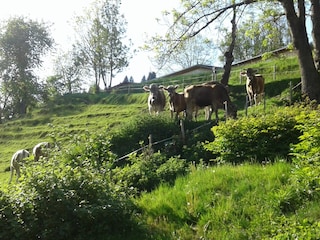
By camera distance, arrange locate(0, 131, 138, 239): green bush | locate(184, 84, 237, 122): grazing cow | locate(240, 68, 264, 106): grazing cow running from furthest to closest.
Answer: locate(240, 68, 264, 106): grazing cow → locate(184, 84, 237, 122): grazing cow → locate(0, 131, 138, 239): green bush

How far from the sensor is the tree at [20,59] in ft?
163

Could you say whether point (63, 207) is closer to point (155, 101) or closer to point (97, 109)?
point (155, 101)

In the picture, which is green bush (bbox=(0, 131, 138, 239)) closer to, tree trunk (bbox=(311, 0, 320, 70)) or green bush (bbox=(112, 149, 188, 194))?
green bush (bbox=(112, 149, 188, 194))

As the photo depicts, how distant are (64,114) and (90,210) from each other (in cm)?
3434

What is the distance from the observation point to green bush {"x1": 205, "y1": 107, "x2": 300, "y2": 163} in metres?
10.7

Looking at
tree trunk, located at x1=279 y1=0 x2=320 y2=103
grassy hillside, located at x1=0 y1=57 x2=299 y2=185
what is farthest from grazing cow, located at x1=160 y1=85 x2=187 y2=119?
tree trunk, located at x1=279 y1=0 x2=320 y2=103

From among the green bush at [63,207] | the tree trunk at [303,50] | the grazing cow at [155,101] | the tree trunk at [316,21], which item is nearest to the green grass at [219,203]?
the green bush at [63,207]

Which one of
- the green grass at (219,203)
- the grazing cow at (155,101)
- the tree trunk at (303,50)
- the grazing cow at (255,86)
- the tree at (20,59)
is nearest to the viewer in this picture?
the green grass at (219,203)

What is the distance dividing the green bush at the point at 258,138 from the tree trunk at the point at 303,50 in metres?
5.80

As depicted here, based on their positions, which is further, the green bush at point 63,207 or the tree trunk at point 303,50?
the tree trunk at point 303,50

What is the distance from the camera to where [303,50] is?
1648 centimetres

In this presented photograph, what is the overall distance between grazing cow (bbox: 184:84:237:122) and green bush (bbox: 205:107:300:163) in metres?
9.00

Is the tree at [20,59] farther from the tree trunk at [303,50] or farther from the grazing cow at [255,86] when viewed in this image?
the tree trunk at [303,50]

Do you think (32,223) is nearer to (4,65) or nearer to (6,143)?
(6,143)
